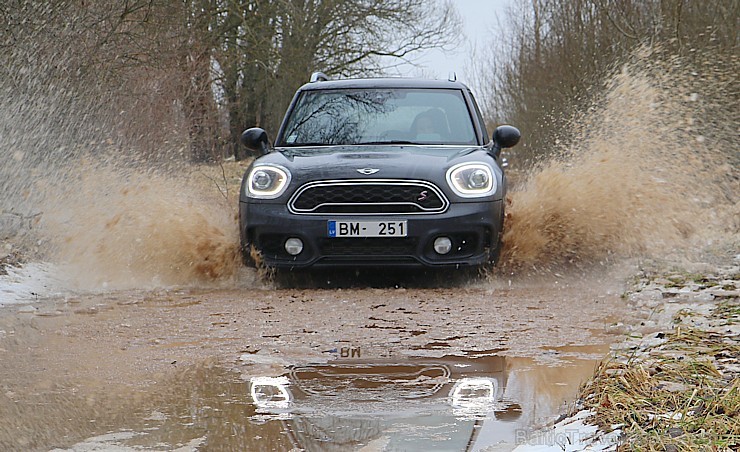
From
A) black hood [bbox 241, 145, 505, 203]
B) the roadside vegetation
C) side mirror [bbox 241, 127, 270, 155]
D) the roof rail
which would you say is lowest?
the roadside vegetation

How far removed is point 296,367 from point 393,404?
88 cm

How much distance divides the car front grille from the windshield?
1114 millimetres

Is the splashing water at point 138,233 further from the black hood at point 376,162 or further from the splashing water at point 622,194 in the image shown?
the splashing water at point 622,194

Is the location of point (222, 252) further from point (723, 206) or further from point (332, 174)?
point (723, 206)

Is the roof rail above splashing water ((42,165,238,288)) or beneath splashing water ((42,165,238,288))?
above

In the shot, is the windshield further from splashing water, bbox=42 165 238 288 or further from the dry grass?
the dry grass

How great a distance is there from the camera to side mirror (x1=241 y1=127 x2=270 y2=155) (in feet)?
29.8

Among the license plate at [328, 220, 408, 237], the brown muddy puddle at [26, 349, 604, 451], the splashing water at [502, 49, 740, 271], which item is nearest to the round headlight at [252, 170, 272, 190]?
the license plate at [328, 220, 408, 237]

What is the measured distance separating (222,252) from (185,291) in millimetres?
585

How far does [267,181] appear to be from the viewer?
8.03 meters

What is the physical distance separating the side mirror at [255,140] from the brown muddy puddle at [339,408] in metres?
4.22

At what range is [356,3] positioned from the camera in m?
27.4

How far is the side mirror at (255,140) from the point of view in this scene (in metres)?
9.08

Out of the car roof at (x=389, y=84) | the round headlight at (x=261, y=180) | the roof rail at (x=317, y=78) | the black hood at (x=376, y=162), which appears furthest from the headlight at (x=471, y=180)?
the roof rail at (x=317, y=78)
